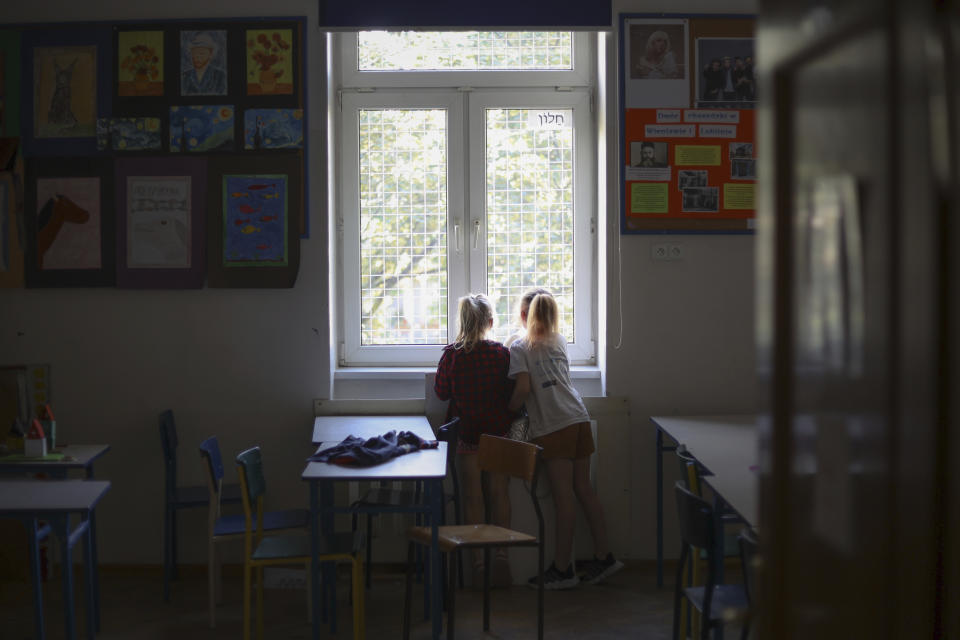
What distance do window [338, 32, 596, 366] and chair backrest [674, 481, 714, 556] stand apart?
85.4 inches

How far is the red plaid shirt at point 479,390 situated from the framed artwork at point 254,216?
3.29 ft

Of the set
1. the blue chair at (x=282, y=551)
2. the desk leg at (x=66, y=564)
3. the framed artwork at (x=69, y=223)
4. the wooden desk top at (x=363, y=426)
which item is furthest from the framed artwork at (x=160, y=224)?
the desk leg at (x=66, y=564)

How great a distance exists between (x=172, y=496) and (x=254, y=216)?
1.43m

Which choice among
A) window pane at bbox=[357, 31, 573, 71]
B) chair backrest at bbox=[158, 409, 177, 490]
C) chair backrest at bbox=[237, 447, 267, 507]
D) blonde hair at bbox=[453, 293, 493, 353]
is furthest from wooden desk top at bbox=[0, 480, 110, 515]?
window pane at bbox=[357, 31, 573, 71]

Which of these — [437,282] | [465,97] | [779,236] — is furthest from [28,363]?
[779,236]

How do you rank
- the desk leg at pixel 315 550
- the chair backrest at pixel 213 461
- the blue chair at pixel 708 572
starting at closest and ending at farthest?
the blue chair at pixel 708 572 → the desk leg at pixel 315 550 → the chair backrest at pixel 213 461

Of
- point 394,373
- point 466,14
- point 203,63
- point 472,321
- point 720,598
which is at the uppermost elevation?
point 466,14

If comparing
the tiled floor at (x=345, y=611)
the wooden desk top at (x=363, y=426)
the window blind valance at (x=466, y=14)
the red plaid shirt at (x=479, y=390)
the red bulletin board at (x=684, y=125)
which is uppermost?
the window blind valance at (x=466, y=14)

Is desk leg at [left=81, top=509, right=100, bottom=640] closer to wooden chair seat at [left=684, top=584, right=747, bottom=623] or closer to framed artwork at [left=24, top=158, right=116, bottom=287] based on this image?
framed artwork at [left=24, top=158, right=116, bottom=287]

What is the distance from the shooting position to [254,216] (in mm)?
4316

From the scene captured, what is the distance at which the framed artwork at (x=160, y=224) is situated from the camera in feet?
14.1

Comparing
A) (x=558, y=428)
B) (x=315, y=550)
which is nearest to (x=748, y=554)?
(x=315, y=550)

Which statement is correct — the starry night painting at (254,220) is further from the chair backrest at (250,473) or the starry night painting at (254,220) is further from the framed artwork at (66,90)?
the chair backrest at (250,473)

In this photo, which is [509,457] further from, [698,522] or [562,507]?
[698,522]
